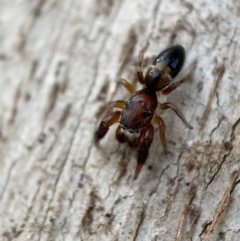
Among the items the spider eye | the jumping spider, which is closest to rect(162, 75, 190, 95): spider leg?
the jumping spider

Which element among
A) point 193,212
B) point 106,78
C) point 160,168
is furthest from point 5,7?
point 193,212

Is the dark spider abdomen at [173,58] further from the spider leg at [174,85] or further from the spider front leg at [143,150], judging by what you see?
the spider front leg at [143,150]

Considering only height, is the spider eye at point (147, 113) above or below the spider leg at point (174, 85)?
below

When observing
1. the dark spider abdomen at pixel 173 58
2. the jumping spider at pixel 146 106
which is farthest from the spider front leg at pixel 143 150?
the dark spider abdomen at pixel 173 58

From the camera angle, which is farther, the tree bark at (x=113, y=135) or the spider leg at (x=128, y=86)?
the spider leg at (x=128, y=86)

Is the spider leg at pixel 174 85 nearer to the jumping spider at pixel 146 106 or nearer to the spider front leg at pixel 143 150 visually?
the jumping spider at pixel 146 106

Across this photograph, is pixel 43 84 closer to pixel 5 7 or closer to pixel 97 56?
pixel 97 56
